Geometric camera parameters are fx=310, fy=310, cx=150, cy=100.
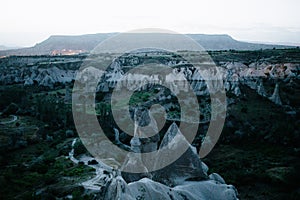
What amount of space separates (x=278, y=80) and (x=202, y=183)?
39971mm

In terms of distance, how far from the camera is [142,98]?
39.8 metres

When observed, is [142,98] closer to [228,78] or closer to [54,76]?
[228,78]

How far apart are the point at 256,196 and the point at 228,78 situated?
29.4 m

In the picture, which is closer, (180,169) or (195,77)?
(180,169)

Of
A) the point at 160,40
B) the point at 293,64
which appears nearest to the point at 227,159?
the point at 293,64

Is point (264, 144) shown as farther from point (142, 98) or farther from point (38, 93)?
point (38, 93)

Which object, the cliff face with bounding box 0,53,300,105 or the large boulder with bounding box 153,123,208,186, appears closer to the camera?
the large boulder with bounding box 153,123,208,186

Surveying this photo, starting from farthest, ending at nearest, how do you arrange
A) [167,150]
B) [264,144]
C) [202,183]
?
1. [264,144]
2. [167,150]
3. [202,183]

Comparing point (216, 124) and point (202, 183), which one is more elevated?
point (202, 183)

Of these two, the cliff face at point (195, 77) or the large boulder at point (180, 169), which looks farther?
the cliff face at point (195, 77)

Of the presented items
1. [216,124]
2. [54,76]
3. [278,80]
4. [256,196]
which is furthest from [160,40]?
[256,196]

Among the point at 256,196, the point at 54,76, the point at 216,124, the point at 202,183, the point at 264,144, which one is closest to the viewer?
the point at 202,183

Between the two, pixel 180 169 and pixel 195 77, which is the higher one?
Result: pixel 180 169

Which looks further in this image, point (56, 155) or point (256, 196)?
point (56, 155)
